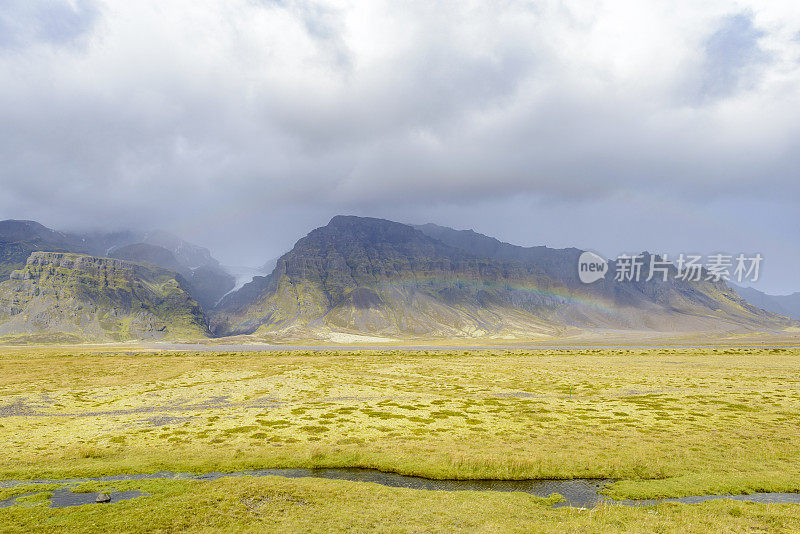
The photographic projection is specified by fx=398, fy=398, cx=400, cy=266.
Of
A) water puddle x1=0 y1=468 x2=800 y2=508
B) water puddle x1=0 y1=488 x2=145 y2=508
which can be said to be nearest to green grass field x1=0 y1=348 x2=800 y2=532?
water puddle x1=0 y1=468 x2=800 y2=508

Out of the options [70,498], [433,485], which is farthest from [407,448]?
[70,498]

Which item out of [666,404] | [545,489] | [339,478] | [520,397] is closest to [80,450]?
[339,478]

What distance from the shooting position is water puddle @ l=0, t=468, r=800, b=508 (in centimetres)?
2323

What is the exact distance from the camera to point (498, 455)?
30.5 m

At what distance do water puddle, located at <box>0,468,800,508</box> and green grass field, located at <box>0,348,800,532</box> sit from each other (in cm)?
74

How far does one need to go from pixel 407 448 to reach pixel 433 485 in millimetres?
6574

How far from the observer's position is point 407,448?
107 ft

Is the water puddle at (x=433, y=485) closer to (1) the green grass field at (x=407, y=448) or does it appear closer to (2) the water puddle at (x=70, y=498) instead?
(2) the water puddle at (x=70, y=498)

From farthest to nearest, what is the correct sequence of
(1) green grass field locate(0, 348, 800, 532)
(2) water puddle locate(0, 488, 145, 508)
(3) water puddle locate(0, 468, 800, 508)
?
(3) water puddle locate(0, 468, 800, 508)
(2) water puddle locate(0, 488, 145, 508)
(1) green grass field locate(0, 348, 800, 532)

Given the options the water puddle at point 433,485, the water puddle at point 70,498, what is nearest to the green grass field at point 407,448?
the water puddle at point 433,485

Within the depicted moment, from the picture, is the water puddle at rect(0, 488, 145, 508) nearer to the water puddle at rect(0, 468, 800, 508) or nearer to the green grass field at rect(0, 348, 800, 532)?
the water puddle at rect(0, 468, 800, 508)

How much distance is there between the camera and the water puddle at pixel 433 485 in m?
23.2

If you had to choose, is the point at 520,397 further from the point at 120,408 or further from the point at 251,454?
the point at 120,408

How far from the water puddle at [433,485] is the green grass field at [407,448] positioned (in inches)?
29.2
